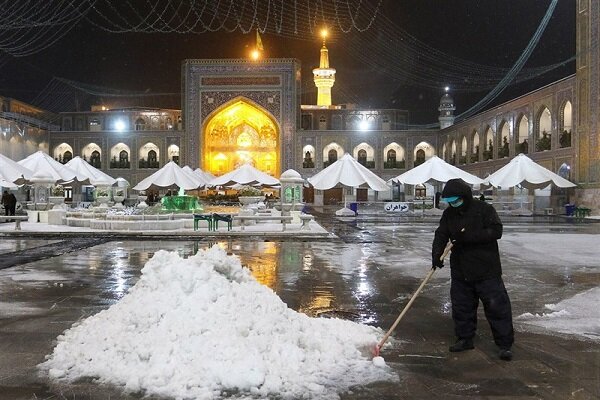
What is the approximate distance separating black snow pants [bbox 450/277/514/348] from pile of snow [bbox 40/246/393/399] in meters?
0.69

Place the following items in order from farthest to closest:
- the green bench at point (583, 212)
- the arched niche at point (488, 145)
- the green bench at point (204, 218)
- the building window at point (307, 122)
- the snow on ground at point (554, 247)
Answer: the building window at point (307, 122)
the arched niche at point (488, 145)
the green bench at point (583, 212)
the green bench at point (204, 218)
the snow on ground at point (554, 247)

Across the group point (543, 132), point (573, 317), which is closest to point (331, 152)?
point (543, 132)

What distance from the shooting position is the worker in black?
14.2 ft

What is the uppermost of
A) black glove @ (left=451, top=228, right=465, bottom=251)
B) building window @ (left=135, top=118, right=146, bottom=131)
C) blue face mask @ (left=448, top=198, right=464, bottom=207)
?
building window @ (left=135, top=118, right=146, bottom=131)

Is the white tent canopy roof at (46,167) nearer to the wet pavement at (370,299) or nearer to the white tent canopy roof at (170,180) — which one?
the white tent canopy roof at (170,180)

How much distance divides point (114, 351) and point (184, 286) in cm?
69

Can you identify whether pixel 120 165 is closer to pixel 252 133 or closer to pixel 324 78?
pixel 252 133

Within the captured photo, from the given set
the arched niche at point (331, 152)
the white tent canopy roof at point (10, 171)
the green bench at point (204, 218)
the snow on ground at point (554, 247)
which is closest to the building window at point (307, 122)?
the arched niche at point (331, 152)

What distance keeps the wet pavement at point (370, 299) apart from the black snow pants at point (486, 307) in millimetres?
172

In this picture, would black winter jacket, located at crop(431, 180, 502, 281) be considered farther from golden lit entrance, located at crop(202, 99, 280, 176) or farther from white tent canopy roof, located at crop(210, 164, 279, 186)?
golden lit entrance, located at crop(202, 99, 280, 176)

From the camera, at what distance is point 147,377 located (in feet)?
11.7

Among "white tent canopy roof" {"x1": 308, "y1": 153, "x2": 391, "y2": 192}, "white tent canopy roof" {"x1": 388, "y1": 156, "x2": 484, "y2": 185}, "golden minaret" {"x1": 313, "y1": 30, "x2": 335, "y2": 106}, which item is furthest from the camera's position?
"golden minaret" {"x1": 313, "y1": 30, "x2": 335, "y2": 106}

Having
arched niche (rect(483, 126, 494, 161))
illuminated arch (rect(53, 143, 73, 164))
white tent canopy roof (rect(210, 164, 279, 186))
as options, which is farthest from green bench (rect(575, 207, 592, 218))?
illuminated arch (rect(53, 143, 73, 164))

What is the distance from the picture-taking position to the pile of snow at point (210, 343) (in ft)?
11.6
